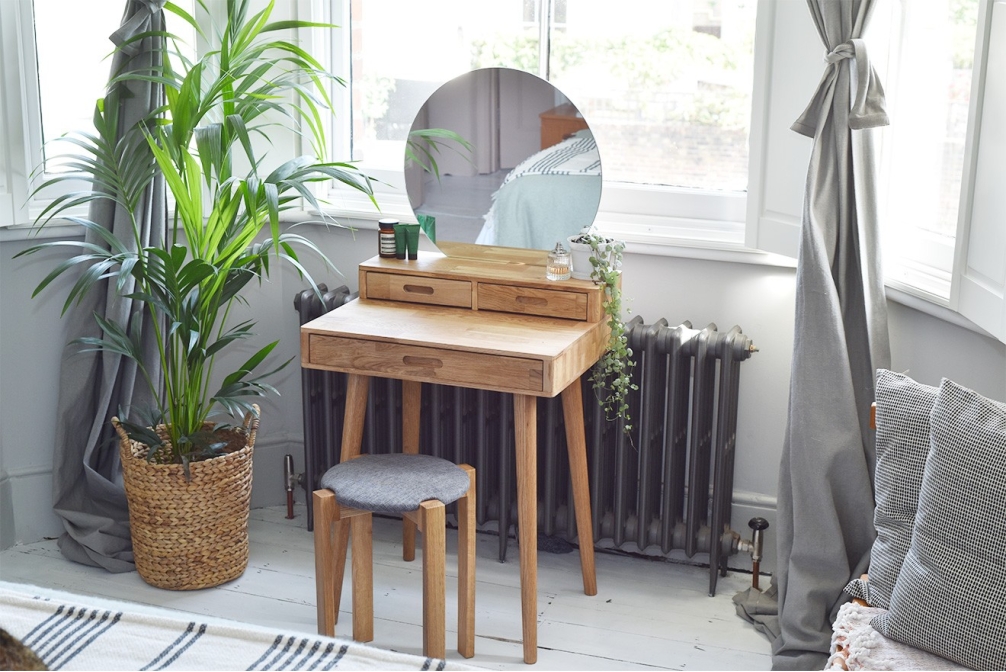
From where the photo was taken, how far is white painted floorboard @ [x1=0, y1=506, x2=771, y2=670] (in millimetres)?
2520

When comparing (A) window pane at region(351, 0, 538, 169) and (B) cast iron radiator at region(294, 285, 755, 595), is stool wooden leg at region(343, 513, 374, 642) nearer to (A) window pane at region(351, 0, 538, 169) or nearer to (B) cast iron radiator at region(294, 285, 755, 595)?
(B) cast iron radiator at region(294, 285, 755, 595)

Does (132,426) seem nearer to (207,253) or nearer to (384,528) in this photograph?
(207,253)

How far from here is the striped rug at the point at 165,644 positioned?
1.34m

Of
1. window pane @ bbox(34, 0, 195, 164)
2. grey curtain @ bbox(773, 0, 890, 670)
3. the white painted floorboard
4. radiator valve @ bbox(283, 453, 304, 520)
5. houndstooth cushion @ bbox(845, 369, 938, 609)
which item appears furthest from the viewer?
radiator valve @ bbox(283, 453, 304, 520)

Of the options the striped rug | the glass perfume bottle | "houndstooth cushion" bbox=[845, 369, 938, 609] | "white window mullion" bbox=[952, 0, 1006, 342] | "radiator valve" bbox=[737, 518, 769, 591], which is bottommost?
"radiator valve" bbox=[737, 518, 769, 591]

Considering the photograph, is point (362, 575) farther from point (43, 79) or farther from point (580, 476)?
point (43, 79)

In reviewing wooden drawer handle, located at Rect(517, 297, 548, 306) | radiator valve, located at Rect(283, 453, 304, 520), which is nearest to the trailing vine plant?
wooden drawer handle, located at Rect(517, 297, 548, 306)

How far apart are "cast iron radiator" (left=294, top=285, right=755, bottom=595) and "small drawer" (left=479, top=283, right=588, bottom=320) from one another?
0.83 feet

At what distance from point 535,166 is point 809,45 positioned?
0.73 meters

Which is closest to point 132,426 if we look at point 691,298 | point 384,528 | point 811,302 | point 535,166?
point 384,528

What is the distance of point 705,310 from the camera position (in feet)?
9.60

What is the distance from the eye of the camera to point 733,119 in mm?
2879

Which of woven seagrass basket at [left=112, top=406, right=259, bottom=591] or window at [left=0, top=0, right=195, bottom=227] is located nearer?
woven seagrass basket at [left=112, top=406, right=259, bottom=591]

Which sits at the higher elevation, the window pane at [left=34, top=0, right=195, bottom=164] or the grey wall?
the window pane at [left=34, top=0, right=195, bottom=164]
